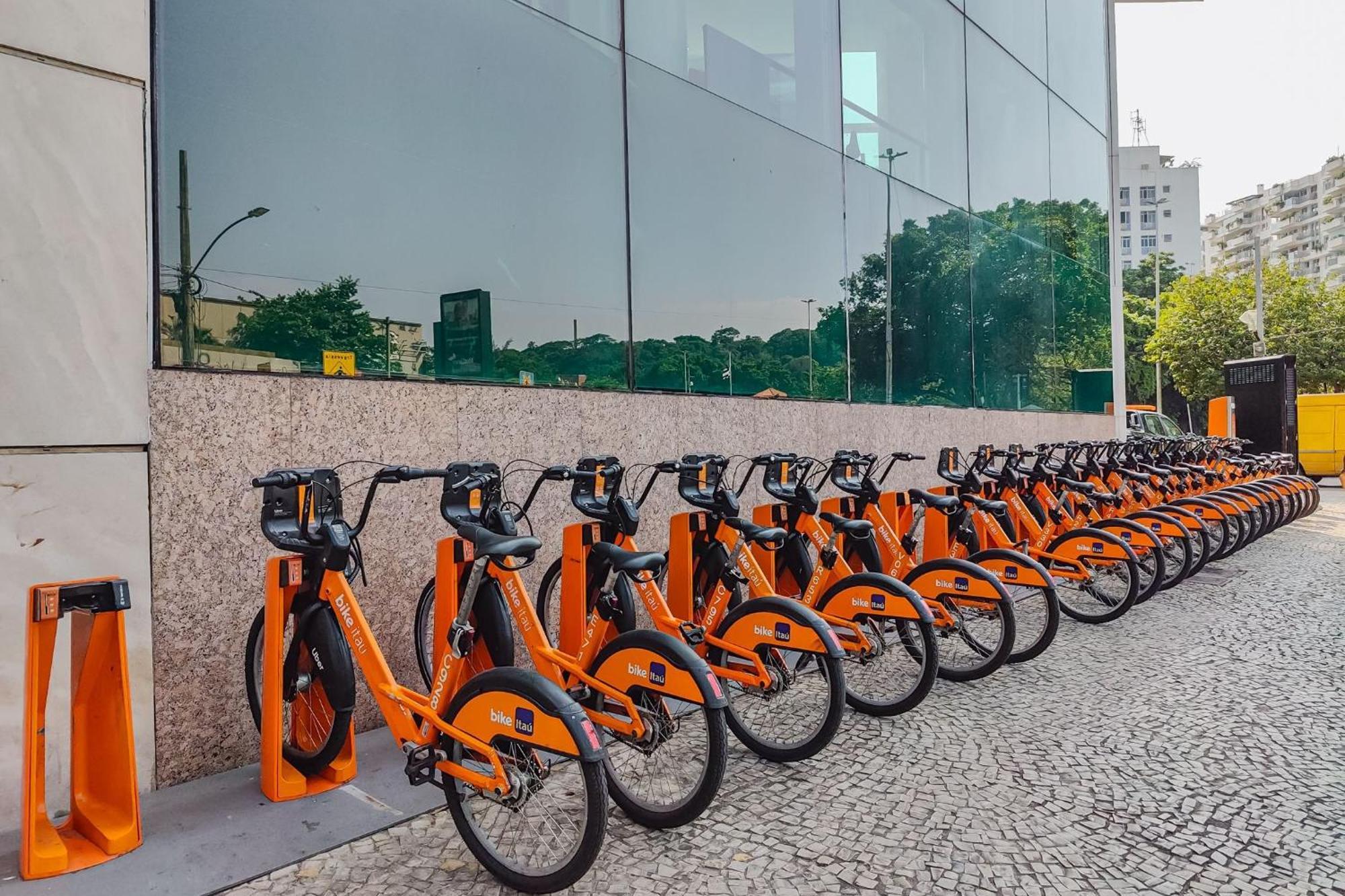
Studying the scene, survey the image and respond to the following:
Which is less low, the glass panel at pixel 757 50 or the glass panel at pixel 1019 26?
the glass panel at pixel 1019 26

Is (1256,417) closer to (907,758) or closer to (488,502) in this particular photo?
(907,758)

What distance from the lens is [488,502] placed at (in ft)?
10.7

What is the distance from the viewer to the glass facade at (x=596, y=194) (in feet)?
12.3

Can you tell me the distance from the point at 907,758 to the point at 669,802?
1.05 metres

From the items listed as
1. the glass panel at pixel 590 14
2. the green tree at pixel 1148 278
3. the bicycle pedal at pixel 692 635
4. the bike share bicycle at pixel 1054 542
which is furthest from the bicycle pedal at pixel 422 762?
the green tree at pixel 1148 278

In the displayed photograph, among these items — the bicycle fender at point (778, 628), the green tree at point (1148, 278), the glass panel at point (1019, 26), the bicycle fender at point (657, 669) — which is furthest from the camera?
the green tree at point (1148, 278)

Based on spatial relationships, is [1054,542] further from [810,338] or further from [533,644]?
[533,644]

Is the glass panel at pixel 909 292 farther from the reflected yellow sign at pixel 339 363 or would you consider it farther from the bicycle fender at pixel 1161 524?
the reflected yellow sign at pixel 339 363

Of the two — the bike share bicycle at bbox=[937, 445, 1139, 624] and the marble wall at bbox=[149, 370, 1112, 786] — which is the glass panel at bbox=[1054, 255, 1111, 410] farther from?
the marble wall at bbox=[149, 370, 1112, 786]

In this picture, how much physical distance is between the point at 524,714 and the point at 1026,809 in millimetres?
1745

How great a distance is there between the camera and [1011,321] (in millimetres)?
10539

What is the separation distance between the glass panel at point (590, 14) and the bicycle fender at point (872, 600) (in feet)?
11.9

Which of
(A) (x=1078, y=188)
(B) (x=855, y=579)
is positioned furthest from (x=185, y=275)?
(A) (x=1078, y=188)

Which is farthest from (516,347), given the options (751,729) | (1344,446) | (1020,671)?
(1344,446)
